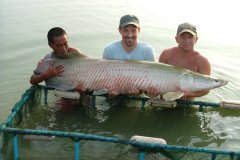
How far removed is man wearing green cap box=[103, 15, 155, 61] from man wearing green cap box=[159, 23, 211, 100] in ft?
0.94

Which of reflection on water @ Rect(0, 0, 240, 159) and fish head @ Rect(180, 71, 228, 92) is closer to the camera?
fish head @ Rect(180, 71, 228, 92)

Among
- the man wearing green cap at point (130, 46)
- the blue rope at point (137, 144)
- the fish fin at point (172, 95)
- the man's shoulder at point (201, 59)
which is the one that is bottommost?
the blue rope at point (137, 144)

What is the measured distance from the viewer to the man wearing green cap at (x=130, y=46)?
5004 millimetres

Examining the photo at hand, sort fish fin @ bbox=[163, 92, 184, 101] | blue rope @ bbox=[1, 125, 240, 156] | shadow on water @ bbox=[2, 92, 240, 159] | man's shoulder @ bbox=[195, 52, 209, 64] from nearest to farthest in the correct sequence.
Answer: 1. blue rope @ bbox=[1, 125, 240, 156]
2. shadow on water @ bbox=[2, 92, 240, 159]
3. fish fin @ bbox=[163, 92, 184, 101]
4. man's shoulder @ bbox=[195, 52, 209, 64]

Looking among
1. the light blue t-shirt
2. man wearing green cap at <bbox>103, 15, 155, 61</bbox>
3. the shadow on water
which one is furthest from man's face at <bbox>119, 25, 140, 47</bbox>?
the shadow on water

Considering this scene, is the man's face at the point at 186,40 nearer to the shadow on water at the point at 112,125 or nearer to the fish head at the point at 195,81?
the fish head at the point at 195,81

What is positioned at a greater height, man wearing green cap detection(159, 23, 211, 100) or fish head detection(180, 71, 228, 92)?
man wearing green cap detection(159, 23, 211, 100)

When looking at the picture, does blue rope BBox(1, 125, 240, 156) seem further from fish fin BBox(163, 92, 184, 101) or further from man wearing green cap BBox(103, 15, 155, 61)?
man wearing green cap BBox(103, 15, 155, 61)

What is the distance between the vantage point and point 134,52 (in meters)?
5.23

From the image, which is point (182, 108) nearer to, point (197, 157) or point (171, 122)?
point (171, 122)

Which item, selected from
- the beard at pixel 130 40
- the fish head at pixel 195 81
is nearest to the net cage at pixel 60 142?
the fish head at pixel 195 81

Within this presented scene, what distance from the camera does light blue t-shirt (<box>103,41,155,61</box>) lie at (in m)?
5.21

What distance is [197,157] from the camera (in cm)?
415

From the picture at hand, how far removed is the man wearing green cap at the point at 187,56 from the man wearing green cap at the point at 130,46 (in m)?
0.29
